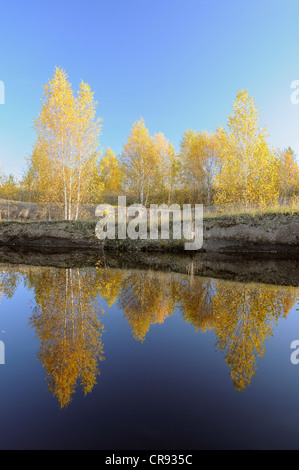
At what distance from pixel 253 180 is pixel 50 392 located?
13762 mm

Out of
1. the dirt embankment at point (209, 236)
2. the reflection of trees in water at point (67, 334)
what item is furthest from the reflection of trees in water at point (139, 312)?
the dirt embankment at point (209, 236)

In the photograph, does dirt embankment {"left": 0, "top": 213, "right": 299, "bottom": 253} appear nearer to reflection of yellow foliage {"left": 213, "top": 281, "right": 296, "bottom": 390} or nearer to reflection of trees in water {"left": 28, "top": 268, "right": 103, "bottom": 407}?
reflection of yellow foliage {"left": 213, "top": 281, "right": 296, "bottom": 390}

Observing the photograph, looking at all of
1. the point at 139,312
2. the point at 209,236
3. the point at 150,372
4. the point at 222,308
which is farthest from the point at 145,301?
the point at 209,236

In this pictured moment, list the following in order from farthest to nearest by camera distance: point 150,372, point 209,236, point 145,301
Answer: point 209,236, point 145,301, point 150,372

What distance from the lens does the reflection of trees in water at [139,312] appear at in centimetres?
237

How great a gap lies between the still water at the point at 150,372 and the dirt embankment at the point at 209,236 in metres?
6.61

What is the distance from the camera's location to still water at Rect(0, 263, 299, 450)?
5.19ft

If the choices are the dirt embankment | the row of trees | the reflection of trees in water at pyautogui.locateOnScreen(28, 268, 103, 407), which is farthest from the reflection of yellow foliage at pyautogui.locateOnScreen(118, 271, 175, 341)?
the row of trees

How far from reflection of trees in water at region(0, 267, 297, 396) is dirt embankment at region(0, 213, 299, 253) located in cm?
567

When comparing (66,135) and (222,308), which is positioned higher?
(66,135)

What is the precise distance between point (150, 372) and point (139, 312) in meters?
1.63

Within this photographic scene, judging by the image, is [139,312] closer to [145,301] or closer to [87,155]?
[145,301]

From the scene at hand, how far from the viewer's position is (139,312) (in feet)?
12.8

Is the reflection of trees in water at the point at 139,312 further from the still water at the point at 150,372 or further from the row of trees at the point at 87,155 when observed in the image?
the row of trees at the point at 87,155
